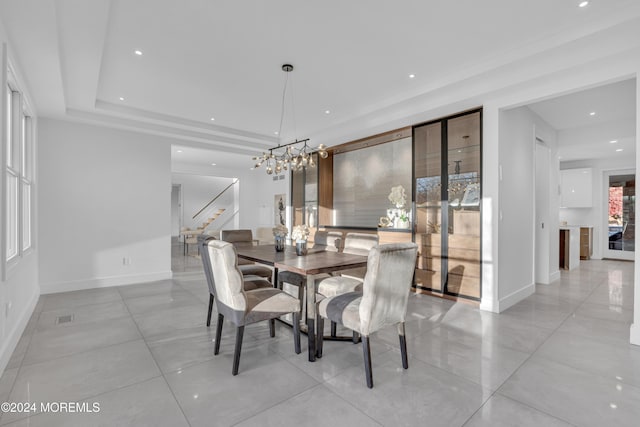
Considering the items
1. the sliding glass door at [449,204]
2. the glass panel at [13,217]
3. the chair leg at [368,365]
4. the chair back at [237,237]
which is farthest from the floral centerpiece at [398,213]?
the glass panel at [13,217]

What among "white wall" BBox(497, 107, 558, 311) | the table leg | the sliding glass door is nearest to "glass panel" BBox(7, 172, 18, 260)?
the table leg

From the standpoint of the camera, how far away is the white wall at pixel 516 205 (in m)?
3.86

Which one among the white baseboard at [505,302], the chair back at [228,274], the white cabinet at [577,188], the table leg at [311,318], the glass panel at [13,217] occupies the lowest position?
the white baseboard at [505,302]

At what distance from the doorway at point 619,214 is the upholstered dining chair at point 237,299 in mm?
9275

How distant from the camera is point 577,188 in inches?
309

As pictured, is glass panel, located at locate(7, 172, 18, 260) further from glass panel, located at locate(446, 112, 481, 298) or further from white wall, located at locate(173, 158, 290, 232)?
white wall, located at locate(173, 158, 290, 232)

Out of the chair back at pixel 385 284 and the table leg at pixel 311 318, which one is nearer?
the chair back at pixel 385 284

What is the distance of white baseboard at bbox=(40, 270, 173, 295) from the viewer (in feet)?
15.3

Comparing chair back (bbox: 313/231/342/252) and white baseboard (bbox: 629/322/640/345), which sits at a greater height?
chair back (bbox: 313/231/342/252)

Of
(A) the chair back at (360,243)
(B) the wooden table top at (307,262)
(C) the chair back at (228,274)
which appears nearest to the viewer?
(C) the chair back at (228,274)

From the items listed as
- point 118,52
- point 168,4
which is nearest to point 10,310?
point 118,52

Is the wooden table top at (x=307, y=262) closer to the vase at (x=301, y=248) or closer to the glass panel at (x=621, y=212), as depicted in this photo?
the vase at (x=301, y=248)

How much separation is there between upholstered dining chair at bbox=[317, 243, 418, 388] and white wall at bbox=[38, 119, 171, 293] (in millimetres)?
4338

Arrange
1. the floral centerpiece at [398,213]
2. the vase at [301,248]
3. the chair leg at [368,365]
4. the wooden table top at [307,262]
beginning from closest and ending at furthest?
1. the chair leg at [368,365]
2. the wooden table top at [307,262]
3. the vase at [301,248]
4. the floral centerpiece at [398,213]
